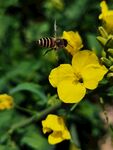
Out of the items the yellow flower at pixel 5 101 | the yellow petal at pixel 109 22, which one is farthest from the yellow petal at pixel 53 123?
the yellow petal at pixel 109 22

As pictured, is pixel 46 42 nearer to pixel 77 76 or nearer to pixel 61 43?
pixel 61 43

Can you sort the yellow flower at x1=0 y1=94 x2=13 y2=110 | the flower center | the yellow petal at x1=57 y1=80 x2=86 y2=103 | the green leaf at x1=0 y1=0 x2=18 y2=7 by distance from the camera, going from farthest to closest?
1. the green leaf at x1=0 y1=0 x2=18 y2=7
2. the yellow flower at x1=0 y1=94 x2=13 y2=110
3. the flower center
4. the yellow petal at x1=57 y1=80 x2=86 y2=103

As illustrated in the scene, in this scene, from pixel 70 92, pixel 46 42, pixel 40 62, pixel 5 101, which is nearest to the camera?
pixel 70 92

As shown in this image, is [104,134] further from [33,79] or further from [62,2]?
[62,2]

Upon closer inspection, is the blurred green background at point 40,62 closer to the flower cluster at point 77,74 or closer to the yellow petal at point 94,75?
the flower cluster at point 77,74

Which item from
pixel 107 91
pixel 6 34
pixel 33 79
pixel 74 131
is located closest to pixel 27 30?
pixel 6 34

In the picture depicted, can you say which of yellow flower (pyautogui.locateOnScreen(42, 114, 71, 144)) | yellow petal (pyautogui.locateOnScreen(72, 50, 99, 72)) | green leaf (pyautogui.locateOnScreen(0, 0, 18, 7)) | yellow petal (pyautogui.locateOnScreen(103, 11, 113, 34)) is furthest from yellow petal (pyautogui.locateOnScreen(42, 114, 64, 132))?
green leaf (pyautogui.locateOnScreen(0, 0, 18, 7))

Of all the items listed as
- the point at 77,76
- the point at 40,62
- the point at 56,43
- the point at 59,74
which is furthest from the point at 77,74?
the point at 40,62

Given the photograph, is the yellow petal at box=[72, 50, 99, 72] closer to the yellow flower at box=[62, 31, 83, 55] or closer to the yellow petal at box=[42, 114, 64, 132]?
the yellow flower at box=[62, 31, 83, 55]
